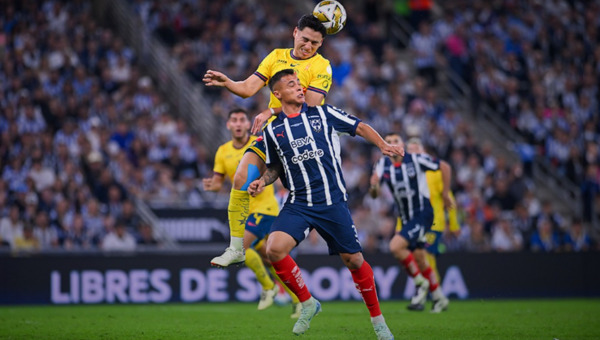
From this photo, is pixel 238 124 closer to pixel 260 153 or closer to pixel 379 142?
pixel 260 153

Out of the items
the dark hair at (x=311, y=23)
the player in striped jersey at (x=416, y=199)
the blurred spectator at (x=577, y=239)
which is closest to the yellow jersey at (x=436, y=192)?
the player in striped jersey at (x=416, y=199)

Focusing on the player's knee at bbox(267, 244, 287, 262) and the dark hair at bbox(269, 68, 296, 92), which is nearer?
the player's knee at bbox(267, 244, 287, 262)

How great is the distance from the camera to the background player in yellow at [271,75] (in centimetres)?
977

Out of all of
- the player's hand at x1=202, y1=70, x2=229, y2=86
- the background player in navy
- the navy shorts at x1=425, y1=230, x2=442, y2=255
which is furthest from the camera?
the navy shorts at x1=425, y1=230, x2=442, y2=255

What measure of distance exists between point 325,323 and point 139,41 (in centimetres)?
1477

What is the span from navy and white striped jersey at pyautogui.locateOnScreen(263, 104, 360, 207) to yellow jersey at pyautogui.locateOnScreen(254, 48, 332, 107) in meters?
0.92

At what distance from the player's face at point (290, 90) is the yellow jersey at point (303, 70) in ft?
2.87

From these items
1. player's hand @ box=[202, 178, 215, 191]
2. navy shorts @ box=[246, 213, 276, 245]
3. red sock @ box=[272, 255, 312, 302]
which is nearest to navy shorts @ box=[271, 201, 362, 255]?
red sock @ box=[272, 255, 312, 302]

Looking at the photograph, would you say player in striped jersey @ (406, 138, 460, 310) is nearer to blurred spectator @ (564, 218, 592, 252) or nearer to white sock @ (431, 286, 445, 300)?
white sock @ (431, 286, 445, 300)

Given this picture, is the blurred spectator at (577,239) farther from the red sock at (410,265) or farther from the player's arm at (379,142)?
the player's arm at (379,142)

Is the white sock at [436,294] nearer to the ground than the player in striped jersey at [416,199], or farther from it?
nearer to the ground

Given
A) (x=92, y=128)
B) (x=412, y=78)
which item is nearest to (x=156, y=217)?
(x=92, y=128)

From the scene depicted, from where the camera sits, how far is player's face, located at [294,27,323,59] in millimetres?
10023

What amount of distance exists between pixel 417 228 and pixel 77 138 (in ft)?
30.9
